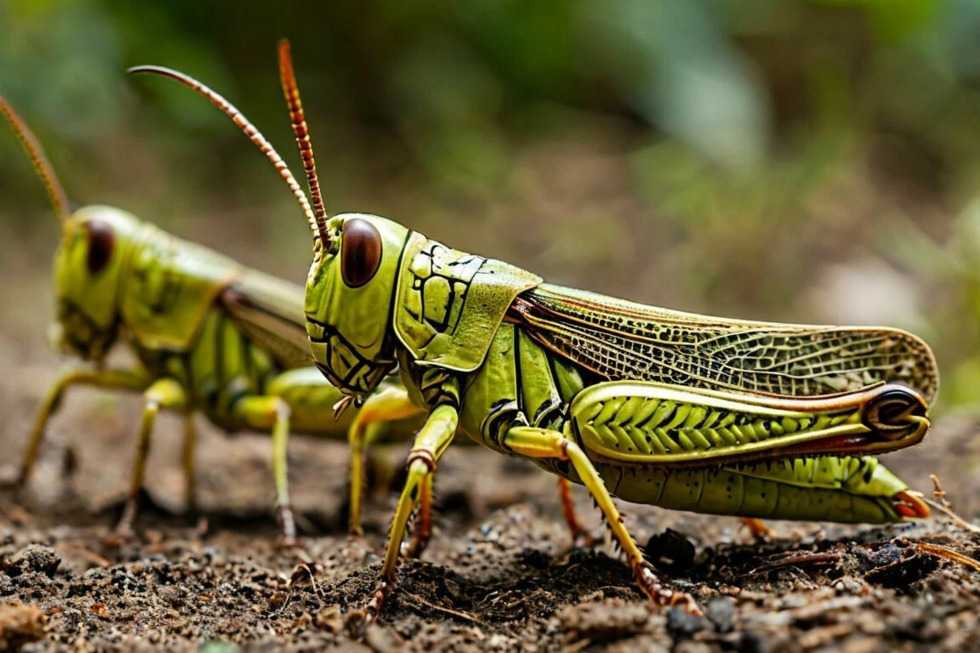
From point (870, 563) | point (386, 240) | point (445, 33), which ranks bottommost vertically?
point (870, 563)

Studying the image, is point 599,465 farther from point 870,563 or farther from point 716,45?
point 716,45

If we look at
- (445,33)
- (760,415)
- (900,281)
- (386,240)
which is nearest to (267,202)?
(445,33)

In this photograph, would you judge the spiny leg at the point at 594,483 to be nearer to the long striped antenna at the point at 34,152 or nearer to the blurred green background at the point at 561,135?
the long striped antenna at the point at 34,152

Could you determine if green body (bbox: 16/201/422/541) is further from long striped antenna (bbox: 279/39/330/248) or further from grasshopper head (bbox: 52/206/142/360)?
long striped antenna (bbox: 279/39/330/248)

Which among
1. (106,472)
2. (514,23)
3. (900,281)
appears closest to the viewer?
(106,472)

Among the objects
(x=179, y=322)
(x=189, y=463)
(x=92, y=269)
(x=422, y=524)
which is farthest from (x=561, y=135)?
(x=422, y=524)

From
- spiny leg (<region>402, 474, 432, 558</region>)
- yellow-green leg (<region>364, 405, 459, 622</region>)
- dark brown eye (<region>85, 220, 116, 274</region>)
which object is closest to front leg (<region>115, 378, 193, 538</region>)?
dark brown eye (<region>85, 220, 116, 274</region>)
